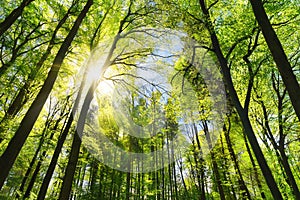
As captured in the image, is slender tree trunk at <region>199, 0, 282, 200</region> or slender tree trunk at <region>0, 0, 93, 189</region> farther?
slender tree trunk at <region>199, 0, 282, 200</region>

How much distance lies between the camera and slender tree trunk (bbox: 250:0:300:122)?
10.8ft

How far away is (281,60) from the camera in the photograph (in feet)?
11.8

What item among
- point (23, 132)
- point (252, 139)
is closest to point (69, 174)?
point (23, 132)

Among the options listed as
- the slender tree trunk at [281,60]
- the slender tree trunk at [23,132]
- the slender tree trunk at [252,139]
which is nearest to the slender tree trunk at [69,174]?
the slender tree trunk at [23,132]

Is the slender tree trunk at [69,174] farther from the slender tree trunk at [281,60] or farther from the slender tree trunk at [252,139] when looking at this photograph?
the slender tree trunk at [281,60]

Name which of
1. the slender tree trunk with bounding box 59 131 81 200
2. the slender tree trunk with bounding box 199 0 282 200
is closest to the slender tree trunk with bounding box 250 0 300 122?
the slender tree trunk with bounding box 199 0 282 200

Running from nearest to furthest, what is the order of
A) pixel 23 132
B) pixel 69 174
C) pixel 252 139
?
pixel 23 132 → pixel 252 139 → pixel 69 174

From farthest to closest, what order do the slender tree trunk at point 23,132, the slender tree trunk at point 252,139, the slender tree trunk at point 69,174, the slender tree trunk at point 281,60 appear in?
the slender tree trunk at point 69,174, the slender tree trunk at point 252,139, the slender tree trunk at point 23,132, the slender tree trunk at point 281,60

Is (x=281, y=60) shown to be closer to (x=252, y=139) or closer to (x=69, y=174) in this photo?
Result: (x=252, y=139)

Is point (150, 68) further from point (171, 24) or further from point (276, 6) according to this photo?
point (276, 6)

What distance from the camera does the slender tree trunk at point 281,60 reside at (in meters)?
3.30

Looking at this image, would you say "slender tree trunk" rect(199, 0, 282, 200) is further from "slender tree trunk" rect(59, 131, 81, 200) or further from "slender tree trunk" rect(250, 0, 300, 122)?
"slender tree trunk" rect(59, 131, 81, 200)

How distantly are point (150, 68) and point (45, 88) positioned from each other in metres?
5.88

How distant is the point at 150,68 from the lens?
32.8 ft
